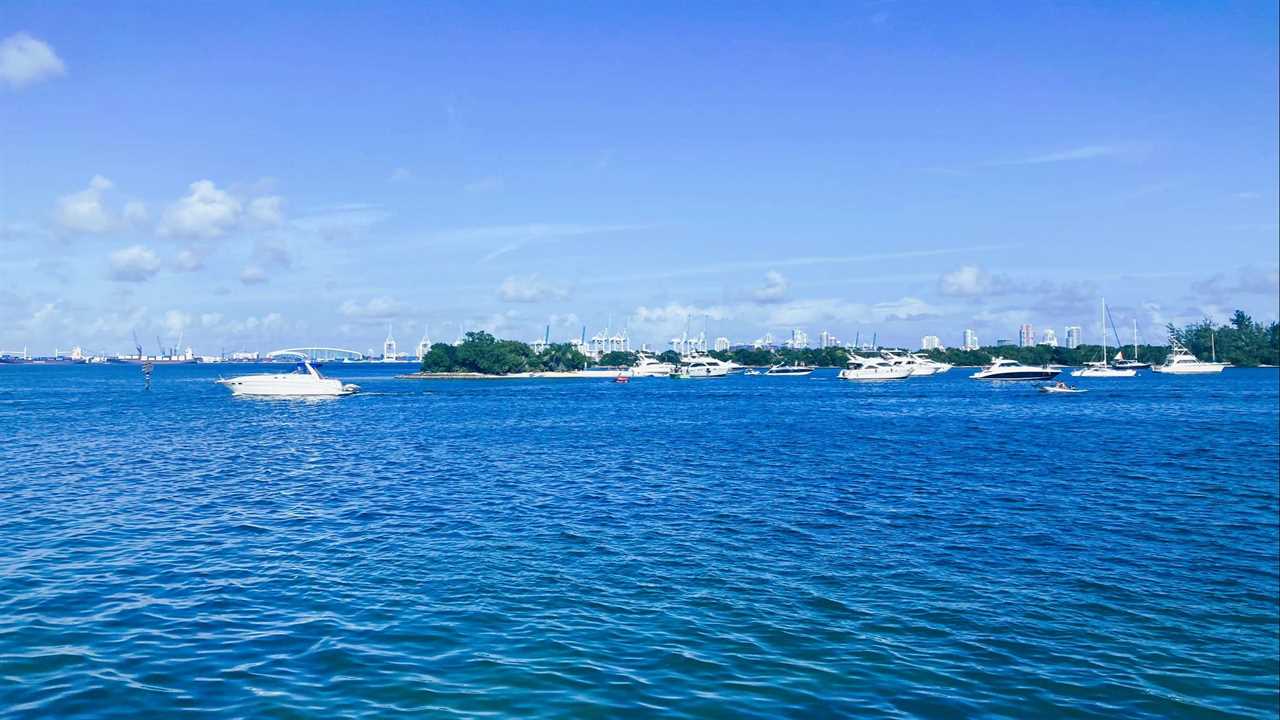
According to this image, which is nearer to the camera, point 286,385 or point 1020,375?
point 286,385

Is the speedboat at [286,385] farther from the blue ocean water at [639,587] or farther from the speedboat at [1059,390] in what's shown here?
the speedboat at [1059,390]

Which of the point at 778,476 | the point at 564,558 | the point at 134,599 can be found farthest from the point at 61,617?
the point at 778,476

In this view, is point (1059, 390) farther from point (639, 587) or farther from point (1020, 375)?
point (639, 587)

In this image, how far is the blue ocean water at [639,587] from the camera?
14.5 m

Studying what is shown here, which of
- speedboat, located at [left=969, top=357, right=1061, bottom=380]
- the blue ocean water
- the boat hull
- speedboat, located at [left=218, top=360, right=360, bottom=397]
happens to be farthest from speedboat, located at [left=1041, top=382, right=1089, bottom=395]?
speedboat, located at [left=218, top=360, right=360, bottom=397]

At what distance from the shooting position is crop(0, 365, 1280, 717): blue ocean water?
14.5 meters

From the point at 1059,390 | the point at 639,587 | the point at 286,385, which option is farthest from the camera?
the point at 1059,390

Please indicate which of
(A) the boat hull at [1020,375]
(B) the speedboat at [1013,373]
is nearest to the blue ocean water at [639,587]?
(A) the boat hull at [1020,375]

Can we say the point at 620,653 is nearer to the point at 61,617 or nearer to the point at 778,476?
the point at 61,617

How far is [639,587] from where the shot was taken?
20859mm

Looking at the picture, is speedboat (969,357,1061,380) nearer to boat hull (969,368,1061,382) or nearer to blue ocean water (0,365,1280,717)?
boat hull (969,368,1061,382)

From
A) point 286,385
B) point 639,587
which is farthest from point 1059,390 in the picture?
point 639,587

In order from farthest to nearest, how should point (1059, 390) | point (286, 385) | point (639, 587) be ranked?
point (1059, 390) < point (286, 385) < point (639, 587)

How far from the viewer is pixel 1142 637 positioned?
58.4 ft
